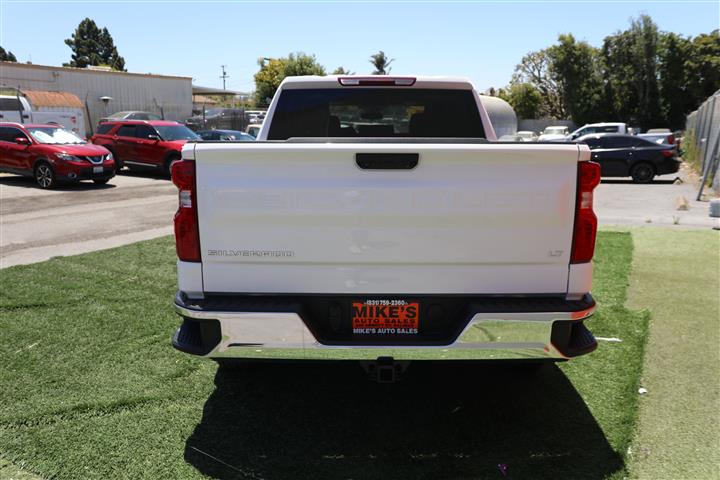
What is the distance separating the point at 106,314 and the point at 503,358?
152 inches

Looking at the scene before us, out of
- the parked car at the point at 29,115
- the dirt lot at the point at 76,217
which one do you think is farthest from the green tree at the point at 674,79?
the dirt lot at the point at 76,217

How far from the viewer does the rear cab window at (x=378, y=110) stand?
15.0 feet

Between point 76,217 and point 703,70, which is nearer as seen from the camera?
point 76,217

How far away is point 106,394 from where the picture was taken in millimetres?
3766

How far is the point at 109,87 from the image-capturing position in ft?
119

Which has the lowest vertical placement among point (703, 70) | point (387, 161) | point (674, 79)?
point (387, 161)

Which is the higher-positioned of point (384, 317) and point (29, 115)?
point (29, 115)

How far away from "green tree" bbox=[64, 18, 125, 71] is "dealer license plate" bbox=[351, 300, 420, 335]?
3892 inches

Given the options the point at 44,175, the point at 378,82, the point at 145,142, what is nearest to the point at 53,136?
the point at 44,175

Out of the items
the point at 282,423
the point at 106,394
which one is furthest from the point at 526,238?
the point at 106,394

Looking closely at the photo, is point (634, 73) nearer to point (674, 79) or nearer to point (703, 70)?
point (674, 79)

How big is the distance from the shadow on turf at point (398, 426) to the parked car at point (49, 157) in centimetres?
1325

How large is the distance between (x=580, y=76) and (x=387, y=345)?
5558cm

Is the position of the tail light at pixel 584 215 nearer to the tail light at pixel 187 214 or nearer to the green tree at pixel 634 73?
the tail light at pixel 187 214
